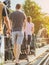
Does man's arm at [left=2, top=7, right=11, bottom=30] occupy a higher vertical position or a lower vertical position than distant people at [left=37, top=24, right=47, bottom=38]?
higher

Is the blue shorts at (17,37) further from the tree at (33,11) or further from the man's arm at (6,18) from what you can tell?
the tree at (33,11)

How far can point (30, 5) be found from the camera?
2779 mm

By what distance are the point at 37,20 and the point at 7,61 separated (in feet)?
1.89

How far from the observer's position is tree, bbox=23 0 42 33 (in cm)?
275

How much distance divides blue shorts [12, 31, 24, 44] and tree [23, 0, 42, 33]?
8.2 inches

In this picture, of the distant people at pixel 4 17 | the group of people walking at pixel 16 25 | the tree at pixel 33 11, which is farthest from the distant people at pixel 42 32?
the distant people at pixel 4 17

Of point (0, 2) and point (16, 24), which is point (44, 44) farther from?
point (0, 2)

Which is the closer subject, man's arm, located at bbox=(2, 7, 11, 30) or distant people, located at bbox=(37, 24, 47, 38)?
man's arm, located at bbox=(2, 7, 11, 30)

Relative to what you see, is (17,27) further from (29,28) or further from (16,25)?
(29,28)

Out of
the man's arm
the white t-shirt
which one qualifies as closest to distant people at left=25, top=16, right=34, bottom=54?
the white t-shirt

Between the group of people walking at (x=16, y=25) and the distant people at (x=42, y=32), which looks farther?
the distant people at (x=42, y=32)

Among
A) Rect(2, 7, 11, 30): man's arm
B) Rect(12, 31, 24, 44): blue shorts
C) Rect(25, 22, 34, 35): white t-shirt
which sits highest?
Rect(2, 7, 11, 30): man's arm

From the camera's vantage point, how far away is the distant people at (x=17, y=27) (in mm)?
2641

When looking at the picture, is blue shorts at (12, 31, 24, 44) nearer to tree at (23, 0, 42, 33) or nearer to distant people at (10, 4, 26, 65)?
distant people at (10, 4, 26, 65)
